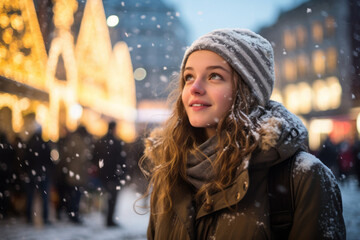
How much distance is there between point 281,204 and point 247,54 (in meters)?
0.82

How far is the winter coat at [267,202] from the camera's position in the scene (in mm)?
1303

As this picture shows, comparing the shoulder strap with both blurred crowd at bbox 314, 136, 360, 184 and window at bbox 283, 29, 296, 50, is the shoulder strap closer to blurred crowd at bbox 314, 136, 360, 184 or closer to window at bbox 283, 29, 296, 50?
blurred crowd at bbox 314, 136, 360, 184

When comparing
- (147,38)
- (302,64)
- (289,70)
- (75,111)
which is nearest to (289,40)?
(302,64)

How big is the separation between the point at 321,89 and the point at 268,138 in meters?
31.2

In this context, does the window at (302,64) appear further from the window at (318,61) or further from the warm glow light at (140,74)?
the warm glow light at (140,74)

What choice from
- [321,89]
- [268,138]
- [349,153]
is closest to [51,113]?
[268,138]

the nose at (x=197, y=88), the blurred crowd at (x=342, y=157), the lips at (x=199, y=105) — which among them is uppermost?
the nose at (x=197, y=88)

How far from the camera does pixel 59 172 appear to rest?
6.78 metres

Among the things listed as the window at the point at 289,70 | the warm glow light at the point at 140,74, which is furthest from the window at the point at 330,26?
the warm glow light at the point at 140,74

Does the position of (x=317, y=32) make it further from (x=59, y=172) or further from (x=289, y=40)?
(x=59, y=172)

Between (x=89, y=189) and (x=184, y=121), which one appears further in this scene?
(x=89, y=189)

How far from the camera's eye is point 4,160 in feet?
22.0

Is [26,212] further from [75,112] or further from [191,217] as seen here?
[75,112]

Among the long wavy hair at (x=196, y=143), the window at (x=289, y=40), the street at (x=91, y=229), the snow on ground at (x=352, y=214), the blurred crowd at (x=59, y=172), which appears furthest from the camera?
the window at (x=289, y=40)
